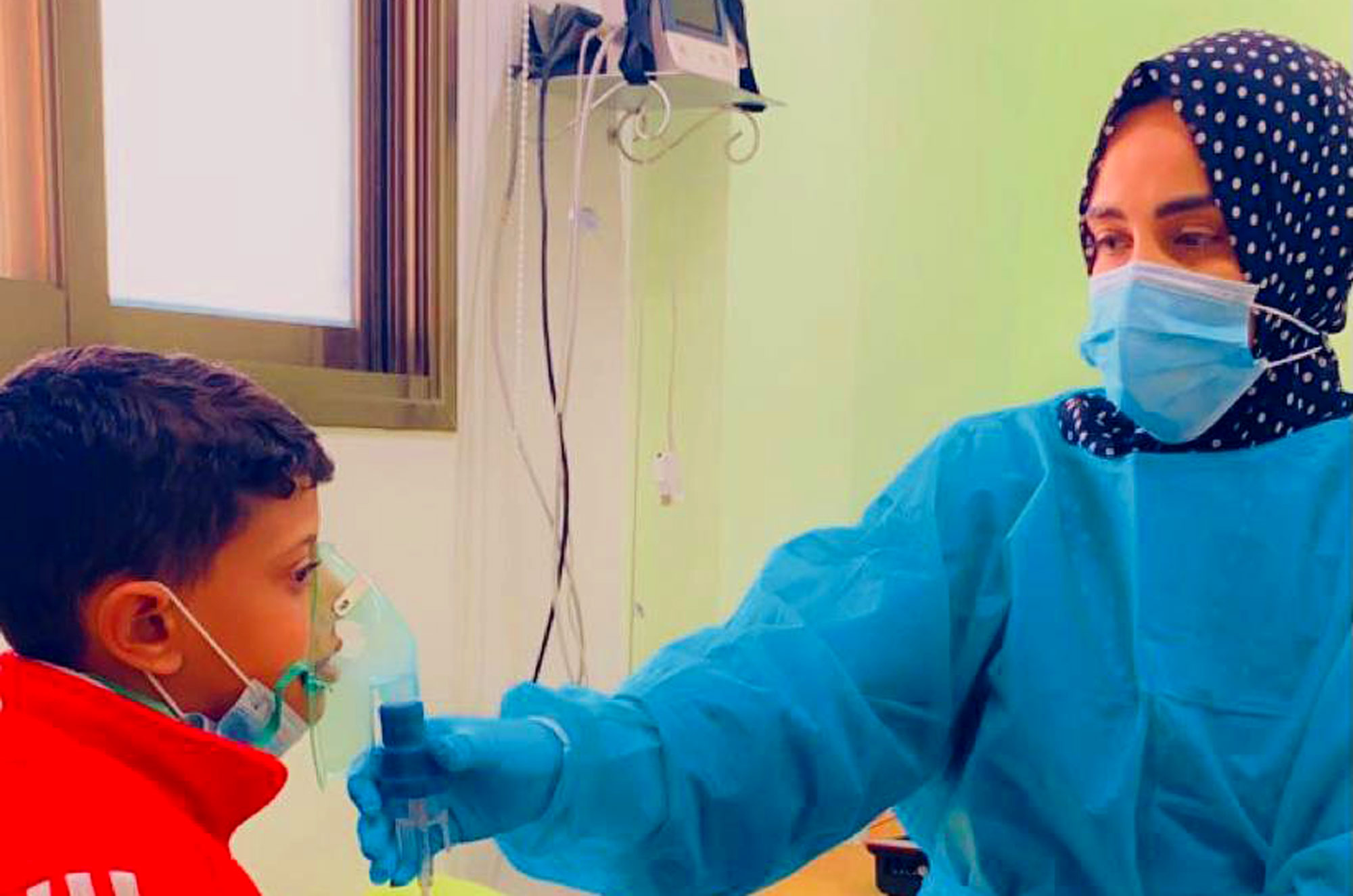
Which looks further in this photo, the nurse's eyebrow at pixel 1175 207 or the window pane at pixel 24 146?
the window pane at pixel 24 146

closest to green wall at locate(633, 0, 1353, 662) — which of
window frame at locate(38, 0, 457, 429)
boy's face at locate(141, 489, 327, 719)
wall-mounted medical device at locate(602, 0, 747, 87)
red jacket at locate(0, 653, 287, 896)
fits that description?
wall-mounted medical device at locate(602, 0, 747, 87)

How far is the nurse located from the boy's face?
18 centimetres

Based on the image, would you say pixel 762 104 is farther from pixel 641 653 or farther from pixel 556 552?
pixel 641 653

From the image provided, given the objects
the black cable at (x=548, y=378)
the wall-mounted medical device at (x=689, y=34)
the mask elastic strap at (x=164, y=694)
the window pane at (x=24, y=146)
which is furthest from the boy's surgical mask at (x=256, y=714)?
the wall-mounted medical device at (x=689, y=34)

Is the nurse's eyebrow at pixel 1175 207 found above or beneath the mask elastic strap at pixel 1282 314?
above

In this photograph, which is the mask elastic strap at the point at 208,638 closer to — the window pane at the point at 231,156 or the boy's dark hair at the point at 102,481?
the boy's dark hair at the point at 102,481

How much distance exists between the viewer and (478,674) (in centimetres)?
187

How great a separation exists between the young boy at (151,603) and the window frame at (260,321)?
418 mm

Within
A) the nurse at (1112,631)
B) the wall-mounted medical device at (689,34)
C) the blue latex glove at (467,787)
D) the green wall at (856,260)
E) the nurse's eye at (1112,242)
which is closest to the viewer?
the blue latex glove at (467,787)

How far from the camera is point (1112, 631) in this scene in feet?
3.45

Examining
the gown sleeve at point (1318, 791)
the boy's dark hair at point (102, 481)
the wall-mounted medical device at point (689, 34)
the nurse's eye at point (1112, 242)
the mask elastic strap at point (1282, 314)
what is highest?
the wall-mounted medical device at point (689, 34)

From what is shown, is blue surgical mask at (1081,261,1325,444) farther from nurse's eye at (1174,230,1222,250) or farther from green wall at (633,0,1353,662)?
green wall at (633,0,1353,662)

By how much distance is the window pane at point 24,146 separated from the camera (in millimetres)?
1329

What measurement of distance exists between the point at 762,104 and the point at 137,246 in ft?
3.34
